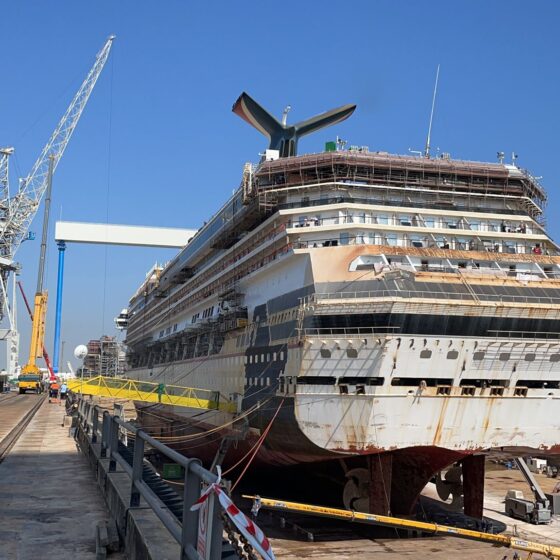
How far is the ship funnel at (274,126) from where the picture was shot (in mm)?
30531

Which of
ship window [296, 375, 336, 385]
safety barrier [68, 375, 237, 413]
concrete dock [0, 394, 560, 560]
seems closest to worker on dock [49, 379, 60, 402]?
safety barrier [68, 375, 237, 413]

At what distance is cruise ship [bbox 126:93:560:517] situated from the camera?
15.7 meters

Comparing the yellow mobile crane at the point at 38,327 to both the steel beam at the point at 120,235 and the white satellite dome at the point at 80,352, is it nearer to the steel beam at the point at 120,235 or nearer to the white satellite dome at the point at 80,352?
the white satellite dome at the point at 80,352

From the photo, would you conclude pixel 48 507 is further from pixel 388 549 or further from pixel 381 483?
pixel 388 549

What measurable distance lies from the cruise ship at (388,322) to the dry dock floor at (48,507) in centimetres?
602

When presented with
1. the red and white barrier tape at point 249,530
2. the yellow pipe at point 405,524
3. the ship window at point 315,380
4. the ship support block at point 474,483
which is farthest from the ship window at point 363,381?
the red and white barrier tape at point 249,530

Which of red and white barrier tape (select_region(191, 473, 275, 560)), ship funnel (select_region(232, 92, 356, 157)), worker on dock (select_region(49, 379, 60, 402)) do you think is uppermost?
ship funnel (select_region(232, 92, 356, 157))

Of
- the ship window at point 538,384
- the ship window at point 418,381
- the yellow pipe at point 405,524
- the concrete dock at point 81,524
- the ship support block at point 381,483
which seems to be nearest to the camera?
the concrete dock at point 81,524

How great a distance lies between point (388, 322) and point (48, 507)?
356 inches

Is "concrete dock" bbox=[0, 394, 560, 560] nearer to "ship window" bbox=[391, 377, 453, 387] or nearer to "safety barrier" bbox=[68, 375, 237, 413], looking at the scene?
"safety barrier" bbox=[68, 375, 237, 413]

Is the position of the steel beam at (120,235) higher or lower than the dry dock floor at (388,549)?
higher

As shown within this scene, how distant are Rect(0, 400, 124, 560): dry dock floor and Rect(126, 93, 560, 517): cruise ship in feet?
19.8

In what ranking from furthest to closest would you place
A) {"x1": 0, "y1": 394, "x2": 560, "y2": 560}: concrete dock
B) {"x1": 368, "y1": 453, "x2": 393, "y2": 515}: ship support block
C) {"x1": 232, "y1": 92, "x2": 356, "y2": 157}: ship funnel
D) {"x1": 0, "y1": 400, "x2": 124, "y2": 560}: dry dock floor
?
{"x1": 232, "y1": 92, "x2": 356, "y2": 157}: ship funnel, {"x1": 368, "y1": 453, "x2": 393, "y2": 515}: ship support block, {"x1": 0, "y1": 400, "x2": 124, "y2": 560}: dry dock floor, {"x1": 0, "y1": 394, "x2": 560, "y2": 560}: concrete dock

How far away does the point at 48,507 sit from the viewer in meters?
9.59
